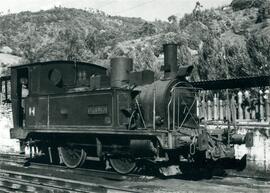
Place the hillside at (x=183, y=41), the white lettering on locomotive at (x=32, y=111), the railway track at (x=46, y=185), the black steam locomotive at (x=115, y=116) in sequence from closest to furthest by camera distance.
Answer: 1. the railway track at (x=46, y=185)
2. the black steam locomotive at (x=115, y=116)
3. the white lettering on locomotive at (x=32, y=111)
4. the hillside at (x=183, y=41)

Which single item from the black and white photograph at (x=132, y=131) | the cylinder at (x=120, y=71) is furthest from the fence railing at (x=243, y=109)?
the cylinder at (x=120, y=71)

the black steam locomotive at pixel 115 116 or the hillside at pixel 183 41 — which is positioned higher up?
the hillside at pixel 183 41

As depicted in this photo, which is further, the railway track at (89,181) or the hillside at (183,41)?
the hillside at (183,41)

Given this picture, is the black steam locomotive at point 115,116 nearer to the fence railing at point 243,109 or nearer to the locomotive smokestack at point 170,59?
the locomotive smokestack at point 170,59


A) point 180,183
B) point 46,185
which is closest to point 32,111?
point 46,185

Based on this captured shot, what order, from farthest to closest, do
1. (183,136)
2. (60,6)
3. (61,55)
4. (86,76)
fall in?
(60,6) < (61,55) < (86,76) < (183,136)

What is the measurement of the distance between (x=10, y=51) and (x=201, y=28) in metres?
25.4

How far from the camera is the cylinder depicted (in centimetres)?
1189

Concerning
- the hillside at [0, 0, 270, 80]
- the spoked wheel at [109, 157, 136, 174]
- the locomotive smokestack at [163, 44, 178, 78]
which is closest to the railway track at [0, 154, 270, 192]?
the spoked wheel at [109, 157, 136, 174]

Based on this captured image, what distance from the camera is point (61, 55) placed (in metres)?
36.2

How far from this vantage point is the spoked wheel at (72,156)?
1277 centimetres

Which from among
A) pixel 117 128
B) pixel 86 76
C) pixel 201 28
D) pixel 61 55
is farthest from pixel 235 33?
pixel 117 128

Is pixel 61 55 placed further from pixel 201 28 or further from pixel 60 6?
pixel 60 6

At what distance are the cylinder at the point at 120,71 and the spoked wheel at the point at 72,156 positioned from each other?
2365 mm
